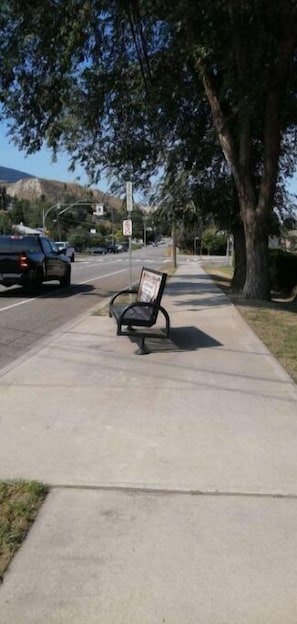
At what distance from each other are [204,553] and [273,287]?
868 inches

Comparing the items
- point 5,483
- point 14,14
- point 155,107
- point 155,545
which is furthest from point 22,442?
point 155,107

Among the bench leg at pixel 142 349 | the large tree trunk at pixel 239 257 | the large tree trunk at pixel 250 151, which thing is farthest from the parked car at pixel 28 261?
the bench leg at pixel 142 349

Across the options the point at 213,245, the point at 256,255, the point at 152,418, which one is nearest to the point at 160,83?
the point at 256,255

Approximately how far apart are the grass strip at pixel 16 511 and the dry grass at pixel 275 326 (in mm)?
3786

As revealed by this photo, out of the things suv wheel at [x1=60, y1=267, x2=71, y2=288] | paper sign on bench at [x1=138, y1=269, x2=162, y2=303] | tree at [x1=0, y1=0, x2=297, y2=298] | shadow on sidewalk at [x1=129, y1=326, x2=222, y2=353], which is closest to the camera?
shadow on sidewalk at [x1=129, y1=326, x2=222, y2=353]

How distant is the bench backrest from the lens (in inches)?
335

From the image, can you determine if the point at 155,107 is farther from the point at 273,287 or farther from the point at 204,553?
the point at 204,553

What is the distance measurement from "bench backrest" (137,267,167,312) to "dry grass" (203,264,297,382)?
174cm

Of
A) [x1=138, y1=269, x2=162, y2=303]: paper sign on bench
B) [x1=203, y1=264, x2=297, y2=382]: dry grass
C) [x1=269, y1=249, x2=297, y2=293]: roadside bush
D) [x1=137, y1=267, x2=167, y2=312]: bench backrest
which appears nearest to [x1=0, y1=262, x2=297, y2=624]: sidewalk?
[x1=203, y1=264, x2=297, y2=382]: dry grass

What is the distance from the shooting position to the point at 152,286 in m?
9.20

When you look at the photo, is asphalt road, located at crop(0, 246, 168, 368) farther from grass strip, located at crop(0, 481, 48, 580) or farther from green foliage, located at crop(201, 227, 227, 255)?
green foliage, located at crop(201, 227, 227, 255)

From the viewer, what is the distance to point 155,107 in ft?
54.5

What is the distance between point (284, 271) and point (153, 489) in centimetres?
1990

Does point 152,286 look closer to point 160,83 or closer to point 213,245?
point 160,83
